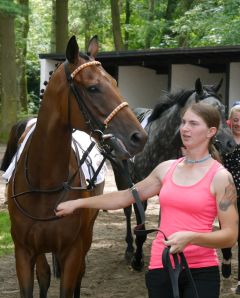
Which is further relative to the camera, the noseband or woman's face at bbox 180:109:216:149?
the noseband

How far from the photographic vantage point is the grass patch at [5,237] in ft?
24.6

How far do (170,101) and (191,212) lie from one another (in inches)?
141

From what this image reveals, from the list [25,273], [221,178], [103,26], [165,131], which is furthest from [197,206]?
[103,26]

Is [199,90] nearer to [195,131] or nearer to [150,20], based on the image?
[195,131]

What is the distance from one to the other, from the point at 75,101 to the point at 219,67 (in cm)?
1743

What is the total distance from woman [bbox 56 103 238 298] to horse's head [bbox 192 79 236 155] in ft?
7.07

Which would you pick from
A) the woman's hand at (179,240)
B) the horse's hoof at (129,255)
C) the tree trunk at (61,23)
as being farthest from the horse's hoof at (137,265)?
the tree trunk at (61,23)

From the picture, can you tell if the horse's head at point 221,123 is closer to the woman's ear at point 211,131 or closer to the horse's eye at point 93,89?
the horse's eye at point 93,89

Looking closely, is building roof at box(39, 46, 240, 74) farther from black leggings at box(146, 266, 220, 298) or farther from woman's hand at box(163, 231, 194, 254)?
woman's hand at box(163, 231, 194, 254)

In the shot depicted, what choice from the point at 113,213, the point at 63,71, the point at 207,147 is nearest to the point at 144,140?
the point at 207,147

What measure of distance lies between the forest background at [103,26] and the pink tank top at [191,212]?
12.5 m

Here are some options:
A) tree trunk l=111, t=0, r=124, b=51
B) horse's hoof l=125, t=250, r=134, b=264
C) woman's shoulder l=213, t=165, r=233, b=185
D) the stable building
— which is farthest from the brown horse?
tree trunk l=111, t=0, r=124, b=51

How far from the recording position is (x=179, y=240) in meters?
2.83

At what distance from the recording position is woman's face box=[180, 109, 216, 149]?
3092 millimetres
